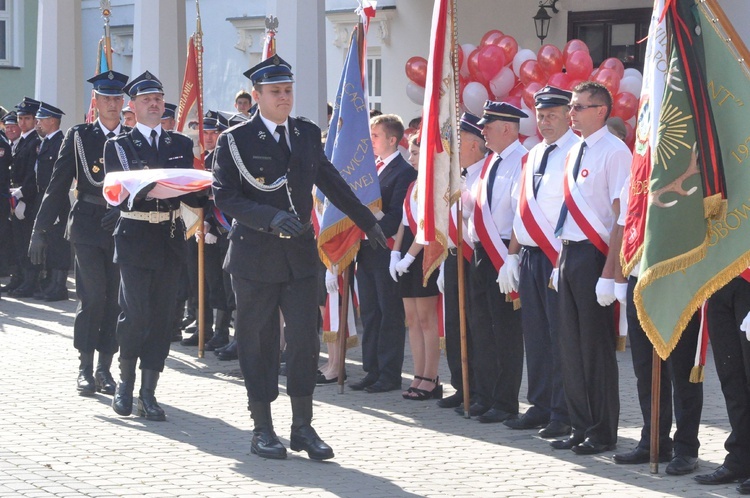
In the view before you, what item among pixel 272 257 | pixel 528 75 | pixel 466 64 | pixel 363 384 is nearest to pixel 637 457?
pixel 272 257

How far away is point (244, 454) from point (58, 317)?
6957 mm

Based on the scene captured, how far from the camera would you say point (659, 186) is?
6746mm

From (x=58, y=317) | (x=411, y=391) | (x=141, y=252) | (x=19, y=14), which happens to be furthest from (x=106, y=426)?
(x=19, y=14)

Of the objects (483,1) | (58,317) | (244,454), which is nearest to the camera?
(244,454)

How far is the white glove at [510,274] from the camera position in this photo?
841 centimetres

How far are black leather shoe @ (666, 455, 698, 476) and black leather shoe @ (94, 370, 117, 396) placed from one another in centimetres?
415

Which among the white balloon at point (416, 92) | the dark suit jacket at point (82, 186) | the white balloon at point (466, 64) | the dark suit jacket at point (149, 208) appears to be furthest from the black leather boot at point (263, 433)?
the white balloon at point (416, 92)

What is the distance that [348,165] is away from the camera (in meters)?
9.84

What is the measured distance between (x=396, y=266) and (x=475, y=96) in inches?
219

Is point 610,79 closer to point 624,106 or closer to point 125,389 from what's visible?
point 624,106

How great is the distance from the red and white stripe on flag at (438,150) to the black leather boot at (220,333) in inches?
134

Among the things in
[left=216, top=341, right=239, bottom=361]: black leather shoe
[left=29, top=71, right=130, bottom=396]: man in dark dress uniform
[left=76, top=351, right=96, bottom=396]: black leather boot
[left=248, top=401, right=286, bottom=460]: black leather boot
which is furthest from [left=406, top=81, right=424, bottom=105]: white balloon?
[left=248, top=401, right=286, bottom=460]: black leather boot

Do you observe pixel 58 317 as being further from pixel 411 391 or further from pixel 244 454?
pixel 244 454

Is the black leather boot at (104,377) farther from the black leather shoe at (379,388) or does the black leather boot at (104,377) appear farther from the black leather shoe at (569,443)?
the black leather shoe at (569,443)
